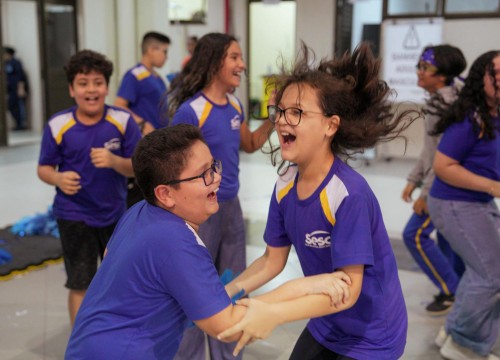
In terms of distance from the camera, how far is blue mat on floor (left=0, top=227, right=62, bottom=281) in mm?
4673

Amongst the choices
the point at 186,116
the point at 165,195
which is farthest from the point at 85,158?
the point at 165,195

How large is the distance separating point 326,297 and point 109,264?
1.84 feet

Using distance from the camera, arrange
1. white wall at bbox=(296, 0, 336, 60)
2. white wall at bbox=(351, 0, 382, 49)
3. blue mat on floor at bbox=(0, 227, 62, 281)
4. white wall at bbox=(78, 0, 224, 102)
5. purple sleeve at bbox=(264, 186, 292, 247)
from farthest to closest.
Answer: white wall at bbox=(351, 0, 382, 49), white wall at bbox=(296, 0, 336, 60), white wall at bbox=(78, 0, 224, 102), blue mat on floor at bbox=(0, 227, 62, 281), purple sleeve at bbox=(264, 186, 292, 247)

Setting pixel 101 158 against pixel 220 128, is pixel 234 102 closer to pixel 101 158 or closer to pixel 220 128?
pixel 220 128

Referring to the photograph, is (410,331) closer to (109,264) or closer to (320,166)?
(320,166)

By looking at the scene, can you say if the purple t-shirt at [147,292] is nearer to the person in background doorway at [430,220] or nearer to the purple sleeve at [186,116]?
the purple sleeve at [186,116]

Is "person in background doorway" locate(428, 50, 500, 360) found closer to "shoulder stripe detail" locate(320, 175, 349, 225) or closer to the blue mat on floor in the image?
"shoulder stripe detail" locate(320, 175, 349, 225)

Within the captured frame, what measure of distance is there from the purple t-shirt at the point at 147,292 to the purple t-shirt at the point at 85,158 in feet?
5.35

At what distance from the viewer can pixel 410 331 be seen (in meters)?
3.66

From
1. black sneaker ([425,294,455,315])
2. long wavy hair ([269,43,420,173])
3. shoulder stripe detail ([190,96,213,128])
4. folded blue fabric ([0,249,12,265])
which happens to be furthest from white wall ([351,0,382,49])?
long wavy hair ([269,43,420,173])

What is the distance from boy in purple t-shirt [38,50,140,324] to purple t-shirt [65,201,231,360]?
1.60 m

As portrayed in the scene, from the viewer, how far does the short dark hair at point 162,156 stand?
5.30ft

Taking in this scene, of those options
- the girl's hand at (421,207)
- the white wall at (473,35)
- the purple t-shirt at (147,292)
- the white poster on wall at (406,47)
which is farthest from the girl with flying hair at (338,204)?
the white poster on wall at (406,47)

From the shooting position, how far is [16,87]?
463 inches
